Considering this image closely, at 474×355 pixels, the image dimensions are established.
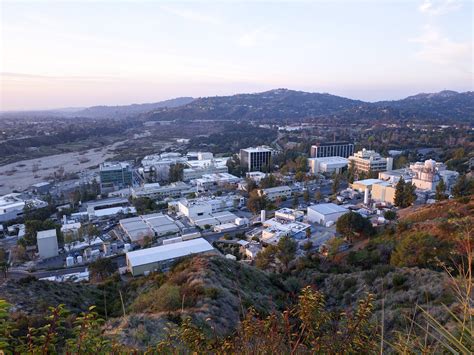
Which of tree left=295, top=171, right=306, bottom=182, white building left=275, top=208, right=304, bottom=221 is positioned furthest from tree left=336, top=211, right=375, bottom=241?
tree left=295, top=171, right=306, bottom=182

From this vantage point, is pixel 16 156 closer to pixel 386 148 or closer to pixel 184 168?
pixel 184 168

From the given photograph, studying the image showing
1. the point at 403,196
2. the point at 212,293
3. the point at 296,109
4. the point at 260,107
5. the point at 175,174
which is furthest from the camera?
the point at 296,109

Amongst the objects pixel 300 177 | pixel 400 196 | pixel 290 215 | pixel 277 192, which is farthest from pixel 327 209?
pixel 300 177

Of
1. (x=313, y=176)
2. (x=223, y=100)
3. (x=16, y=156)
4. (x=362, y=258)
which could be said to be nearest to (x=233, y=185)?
(x=313, y=176)

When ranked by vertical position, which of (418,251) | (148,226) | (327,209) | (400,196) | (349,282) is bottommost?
(148,226)

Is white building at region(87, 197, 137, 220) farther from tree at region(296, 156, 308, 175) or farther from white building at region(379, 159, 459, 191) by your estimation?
white building at region(379, 159, 459, 191)

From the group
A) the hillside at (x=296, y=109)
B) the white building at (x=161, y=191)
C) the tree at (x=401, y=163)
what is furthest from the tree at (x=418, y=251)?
the hillside at (x=296, y=109)

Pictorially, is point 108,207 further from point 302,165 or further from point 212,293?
point 212,293

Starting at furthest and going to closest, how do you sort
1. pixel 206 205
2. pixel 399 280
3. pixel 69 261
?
pixel 206 205, pixel 69 261, pixel 399 280
